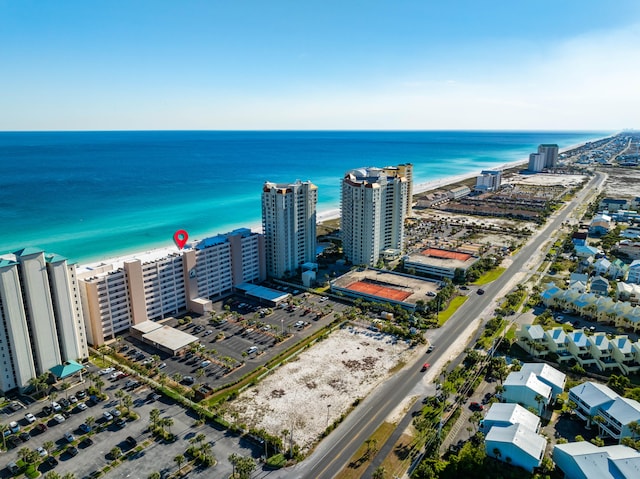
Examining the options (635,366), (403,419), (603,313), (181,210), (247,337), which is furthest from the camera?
(181,210)

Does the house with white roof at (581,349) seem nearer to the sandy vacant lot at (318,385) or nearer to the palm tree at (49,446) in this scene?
the sandy vacant lot at (318,385)

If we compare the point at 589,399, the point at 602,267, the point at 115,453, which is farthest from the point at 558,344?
the point at 115,453

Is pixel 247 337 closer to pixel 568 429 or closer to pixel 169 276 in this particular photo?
pixel 169 276

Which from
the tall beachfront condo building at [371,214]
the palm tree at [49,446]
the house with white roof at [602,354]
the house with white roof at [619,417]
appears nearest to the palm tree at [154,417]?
the palm tree at [49,446]

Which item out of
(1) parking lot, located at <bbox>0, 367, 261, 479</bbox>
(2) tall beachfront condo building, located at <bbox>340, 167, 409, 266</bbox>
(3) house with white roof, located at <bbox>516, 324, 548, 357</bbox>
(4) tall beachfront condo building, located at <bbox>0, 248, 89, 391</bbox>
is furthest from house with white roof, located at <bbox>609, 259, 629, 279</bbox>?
(4) tall beachfront condo building, located at <bbox>0, 248, 89, 391</bbox>

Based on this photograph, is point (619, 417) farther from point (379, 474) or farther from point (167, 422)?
point (167, 422)

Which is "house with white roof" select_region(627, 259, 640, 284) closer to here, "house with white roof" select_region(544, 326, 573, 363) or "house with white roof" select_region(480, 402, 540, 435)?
"house with white roof" select_region(544, 326, 573, 363)

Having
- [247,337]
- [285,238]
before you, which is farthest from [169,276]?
[285,238]
